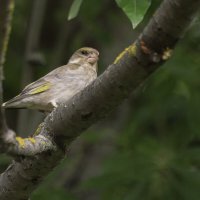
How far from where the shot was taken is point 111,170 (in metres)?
6.83

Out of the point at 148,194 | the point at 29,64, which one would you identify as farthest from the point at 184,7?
the point at 29,64

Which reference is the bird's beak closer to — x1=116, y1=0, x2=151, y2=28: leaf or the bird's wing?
the bird's wing

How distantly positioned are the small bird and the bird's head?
7.5 inches

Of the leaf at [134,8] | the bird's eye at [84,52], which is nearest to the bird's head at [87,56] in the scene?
the bird's eye at [84,52]

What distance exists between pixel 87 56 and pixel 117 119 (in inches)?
81.3

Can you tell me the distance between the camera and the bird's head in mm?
7341

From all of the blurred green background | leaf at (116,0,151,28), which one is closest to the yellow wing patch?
the blurred green background

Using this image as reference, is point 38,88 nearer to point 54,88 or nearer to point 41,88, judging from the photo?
point 41,88

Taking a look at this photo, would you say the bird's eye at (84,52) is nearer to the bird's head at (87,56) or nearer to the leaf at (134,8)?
Result: the bird's head at (87,56)

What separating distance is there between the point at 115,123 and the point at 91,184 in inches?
110

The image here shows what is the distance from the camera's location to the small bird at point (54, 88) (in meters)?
6.48

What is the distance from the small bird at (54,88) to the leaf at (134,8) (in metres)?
2.90

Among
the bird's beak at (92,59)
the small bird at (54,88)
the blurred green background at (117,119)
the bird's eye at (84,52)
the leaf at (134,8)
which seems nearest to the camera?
the leaf at (134,8)

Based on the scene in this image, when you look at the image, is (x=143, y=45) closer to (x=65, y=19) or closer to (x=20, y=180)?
(x=20, y=180)
